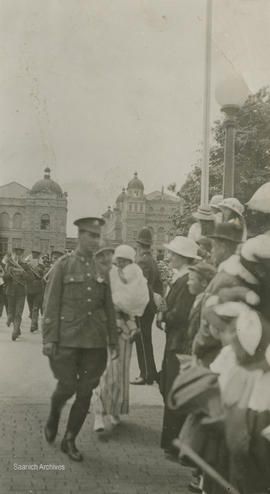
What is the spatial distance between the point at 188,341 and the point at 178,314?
232 millimetres

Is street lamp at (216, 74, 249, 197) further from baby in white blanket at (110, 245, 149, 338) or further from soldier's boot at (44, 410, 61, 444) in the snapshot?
soldier's boot at (44, 410, 61, 444)

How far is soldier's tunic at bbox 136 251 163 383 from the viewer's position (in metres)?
8.04

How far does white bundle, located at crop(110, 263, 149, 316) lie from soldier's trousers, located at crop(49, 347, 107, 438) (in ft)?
3.41

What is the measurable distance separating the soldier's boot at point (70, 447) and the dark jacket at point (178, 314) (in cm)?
107

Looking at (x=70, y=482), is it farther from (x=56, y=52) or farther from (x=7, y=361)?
(x=7, y=361)

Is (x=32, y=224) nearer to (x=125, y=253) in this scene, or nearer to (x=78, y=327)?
(x=125, y=253)

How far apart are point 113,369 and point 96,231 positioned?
4.72 feet

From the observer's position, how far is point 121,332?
612 cm

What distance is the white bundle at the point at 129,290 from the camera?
6125 millimetres

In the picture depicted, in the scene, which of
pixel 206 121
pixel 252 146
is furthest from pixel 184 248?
pixel 252 146

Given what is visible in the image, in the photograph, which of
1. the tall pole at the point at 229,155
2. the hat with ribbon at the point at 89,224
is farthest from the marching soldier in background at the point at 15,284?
the hat with ribbon at the point at 89,224

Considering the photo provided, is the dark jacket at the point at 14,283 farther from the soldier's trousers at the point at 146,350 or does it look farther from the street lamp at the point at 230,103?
the street lamp at the point at 230,103

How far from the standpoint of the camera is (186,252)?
5102 millimetres

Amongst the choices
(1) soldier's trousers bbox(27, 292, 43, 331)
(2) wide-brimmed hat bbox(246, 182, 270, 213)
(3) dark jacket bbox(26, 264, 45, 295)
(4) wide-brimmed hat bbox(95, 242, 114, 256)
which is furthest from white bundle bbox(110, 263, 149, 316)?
(3) dark jacket bbox(26, 264, 45, 295)
